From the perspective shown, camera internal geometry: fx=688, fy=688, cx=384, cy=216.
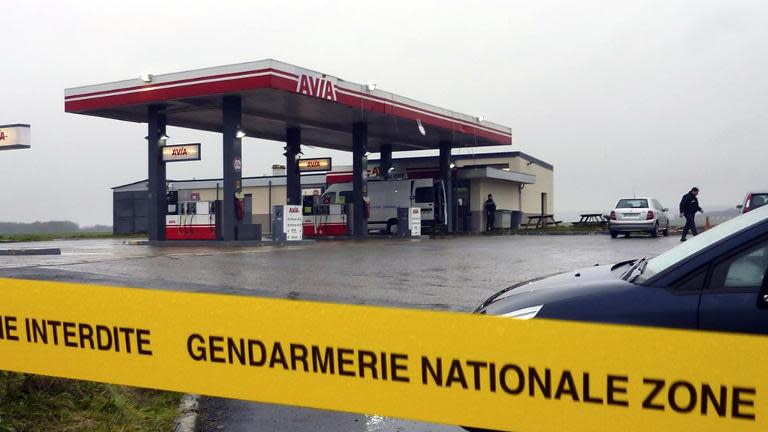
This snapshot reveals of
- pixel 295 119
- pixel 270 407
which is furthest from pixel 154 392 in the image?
pixel 295 119

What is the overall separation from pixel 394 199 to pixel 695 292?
100.0 ft

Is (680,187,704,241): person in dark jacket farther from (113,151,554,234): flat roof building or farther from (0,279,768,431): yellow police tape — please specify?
(0,279,768,431): yellow police tape

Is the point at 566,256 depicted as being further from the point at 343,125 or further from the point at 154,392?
the point at 343,125

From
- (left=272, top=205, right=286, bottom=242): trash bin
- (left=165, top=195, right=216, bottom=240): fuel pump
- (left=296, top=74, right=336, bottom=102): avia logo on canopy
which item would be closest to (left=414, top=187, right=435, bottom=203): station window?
(left=296, top=74, right=336, bottom=102): avia logo on canopy

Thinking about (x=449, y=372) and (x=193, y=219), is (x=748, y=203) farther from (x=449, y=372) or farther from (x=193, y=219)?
(x=193, y=219)

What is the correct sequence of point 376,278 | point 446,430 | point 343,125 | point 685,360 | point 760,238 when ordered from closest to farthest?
1. point 685,360
2. point 760,238
3. point 446,430
4. point 376,278
5. point 343,125

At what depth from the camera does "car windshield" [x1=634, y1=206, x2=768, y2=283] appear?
337 centimetres

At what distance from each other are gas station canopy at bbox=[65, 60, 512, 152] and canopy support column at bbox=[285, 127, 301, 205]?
72cm

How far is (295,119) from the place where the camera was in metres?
29.8

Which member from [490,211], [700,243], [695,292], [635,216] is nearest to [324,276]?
[700,243]

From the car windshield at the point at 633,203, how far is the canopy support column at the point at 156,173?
1710 centimetres

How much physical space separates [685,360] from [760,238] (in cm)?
123

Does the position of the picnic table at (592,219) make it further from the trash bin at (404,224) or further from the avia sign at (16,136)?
the avia sign at (16,136)

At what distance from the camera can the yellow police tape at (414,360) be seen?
2236 mm
